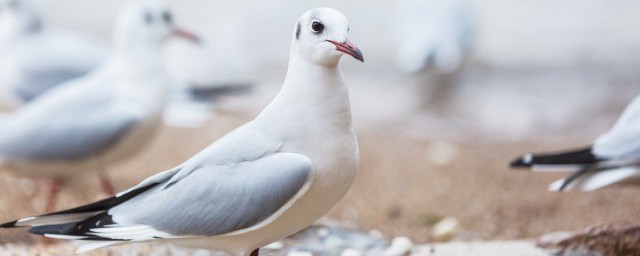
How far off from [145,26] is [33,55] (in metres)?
1.70

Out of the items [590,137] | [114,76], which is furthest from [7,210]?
[590,137]

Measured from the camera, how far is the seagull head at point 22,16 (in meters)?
6.32

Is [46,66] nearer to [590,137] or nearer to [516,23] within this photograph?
[590,137]

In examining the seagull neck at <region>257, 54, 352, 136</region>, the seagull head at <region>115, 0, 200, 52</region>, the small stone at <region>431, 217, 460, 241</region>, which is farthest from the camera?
the seagull head at <region>115, 0, 200, 52</region>

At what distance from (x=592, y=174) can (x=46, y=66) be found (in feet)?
11.4

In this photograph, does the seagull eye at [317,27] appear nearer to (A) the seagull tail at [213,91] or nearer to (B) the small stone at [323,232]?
(B) the small stone at [323,232]

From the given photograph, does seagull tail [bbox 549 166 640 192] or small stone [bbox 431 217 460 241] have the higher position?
small stone [bbox 431 217 460 241]

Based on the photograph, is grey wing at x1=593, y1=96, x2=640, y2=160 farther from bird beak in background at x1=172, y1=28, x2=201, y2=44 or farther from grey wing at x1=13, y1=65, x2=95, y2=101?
grey wing at x1=13, y1=65, x2=95, y2=101

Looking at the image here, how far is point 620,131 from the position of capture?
3598 millimetres

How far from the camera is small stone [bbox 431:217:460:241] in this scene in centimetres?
421

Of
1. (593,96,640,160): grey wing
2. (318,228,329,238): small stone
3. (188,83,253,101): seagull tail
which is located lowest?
(318,228,329,238): small stone

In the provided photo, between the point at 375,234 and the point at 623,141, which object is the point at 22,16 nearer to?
the point at 375,234

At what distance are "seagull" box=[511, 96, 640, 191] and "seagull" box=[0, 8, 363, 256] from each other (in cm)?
107

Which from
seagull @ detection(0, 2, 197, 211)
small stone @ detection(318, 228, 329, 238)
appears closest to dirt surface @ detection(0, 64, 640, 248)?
seagull @ detection(0, 2, 197, 211)
